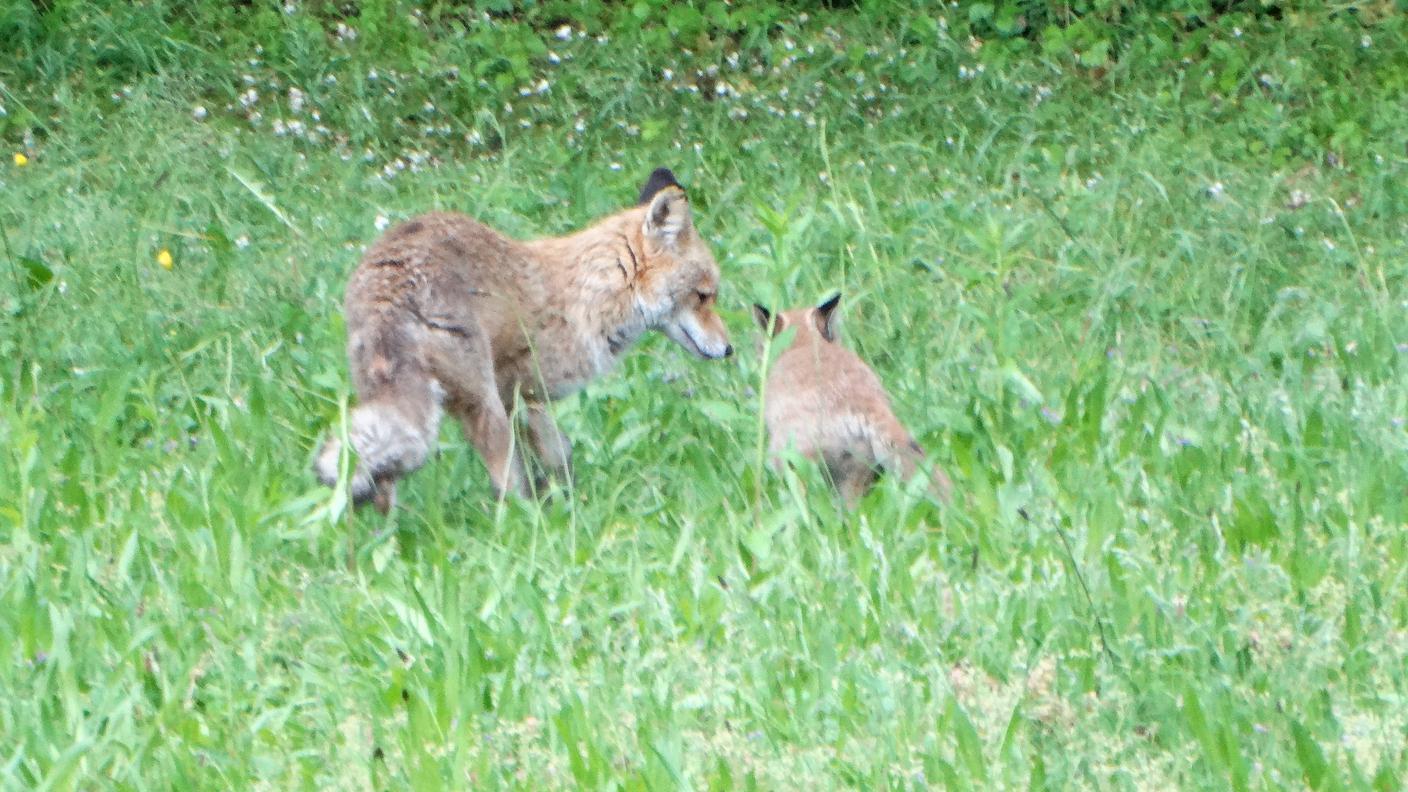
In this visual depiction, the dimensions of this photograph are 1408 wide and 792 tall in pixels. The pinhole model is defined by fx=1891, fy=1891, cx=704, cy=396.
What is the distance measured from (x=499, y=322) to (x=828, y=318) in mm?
1176

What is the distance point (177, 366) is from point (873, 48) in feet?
19.5

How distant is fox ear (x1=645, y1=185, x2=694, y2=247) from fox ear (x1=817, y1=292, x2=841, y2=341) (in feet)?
2.69

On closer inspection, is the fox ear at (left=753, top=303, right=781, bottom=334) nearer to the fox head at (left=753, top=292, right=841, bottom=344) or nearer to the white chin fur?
the fox head at (left=753, top=292, right=841, bottom=344)

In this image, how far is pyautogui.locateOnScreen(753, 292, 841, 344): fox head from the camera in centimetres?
664

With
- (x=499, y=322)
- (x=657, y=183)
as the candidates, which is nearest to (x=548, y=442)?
(x=499, y=322)

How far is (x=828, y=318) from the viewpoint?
674 centimetres

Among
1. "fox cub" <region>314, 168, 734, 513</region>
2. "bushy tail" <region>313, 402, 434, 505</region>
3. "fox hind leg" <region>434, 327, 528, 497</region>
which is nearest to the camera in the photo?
"bushy tail" <region>313, 402, 434, 505</region>

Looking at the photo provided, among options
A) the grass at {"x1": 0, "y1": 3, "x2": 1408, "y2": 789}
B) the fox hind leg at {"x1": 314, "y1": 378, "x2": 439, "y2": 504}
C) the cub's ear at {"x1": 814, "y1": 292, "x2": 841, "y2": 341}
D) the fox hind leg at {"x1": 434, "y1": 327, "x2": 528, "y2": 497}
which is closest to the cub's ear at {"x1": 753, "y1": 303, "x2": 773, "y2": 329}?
the cub's ear at {"x1": 814, "y1": 292, "x2": 841, "y2": 341}

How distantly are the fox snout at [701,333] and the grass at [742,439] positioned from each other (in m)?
0.17

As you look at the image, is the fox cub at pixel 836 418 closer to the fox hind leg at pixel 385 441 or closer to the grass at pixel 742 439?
the grass at pixel 742 439

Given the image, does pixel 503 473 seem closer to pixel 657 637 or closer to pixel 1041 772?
pixel 657 637

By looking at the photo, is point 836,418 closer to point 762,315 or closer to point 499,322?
point 762,315

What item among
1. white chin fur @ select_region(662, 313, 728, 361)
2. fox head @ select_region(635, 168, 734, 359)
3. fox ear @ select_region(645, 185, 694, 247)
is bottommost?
white chin fur @ select_region(662, 313, 728, 361)

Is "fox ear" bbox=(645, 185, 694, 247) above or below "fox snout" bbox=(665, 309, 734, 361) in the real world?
above
